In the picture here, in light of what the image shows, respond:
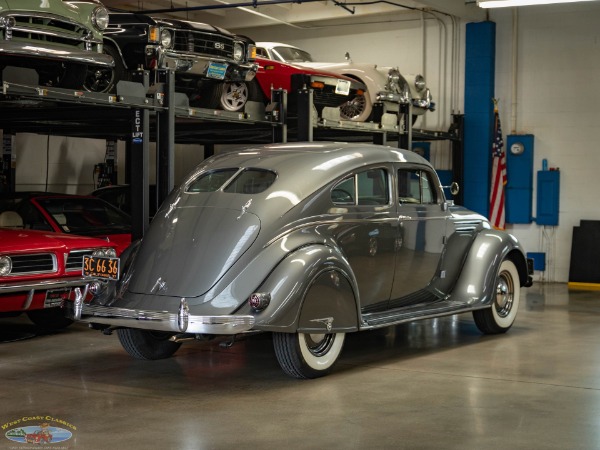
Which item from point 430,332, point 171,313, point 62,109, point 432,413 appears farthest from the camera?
point 62,109

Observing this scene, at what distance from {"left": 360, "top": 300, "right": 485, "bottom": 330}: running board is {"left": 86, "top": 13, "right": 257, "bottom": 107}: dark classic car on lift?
12.7 ft

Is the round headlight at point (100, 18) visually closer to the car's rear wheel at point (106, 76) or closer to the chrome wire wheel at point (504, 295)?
the car's rear wheel at point (106, 76)

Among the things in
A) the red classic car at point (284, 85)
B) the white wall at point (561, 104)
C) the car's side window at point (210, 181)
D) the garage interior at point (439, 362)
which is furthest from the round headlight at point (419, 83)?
the car's side window at point (210, 181)

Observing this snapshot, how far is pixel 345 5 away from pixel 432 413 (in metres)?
12.3

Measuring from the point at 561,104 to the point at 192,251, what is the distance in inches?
414

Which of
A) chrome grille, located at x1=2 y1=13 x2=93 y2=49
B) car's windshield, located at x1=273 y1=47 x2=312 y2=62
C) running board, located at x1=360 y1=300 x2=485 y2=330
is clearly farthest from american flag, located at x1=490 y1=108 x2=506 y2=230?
chrome grille, located at x1=2 y1=13 x2=93 y2=49

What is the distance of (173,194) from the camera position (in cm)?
765

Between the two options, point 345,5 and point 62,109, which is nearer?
point 62,109

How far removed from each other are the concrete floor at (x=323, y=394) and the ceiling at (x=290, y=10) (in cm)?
849

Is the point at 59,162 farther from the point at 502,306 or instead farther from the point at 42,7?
the point at 502,306

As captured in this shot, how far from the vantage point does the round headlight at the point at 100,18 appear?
29.8 ft

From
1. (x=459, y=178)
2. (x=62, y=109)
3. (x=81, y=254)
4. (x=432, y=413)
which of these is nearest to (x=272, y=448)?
(x=432, y=413)

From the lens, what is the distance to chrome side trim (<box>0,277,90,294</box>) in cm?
806

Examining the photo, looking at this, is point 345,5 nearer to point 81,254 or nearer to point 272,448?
point 81,254
